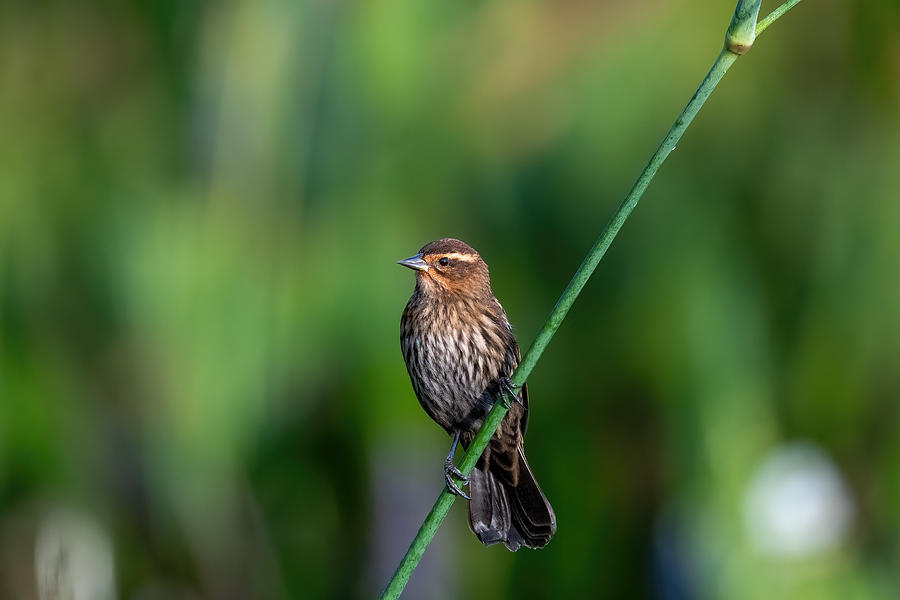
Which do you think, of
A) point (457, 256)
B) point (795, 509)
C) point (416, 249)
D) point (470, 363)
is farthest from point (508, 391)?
point (416, 249)

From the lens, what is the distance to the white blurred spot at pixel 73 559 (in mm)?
2301

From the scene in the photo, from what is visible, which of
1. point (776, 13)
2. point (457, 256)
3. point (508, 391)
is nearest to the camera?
point (776, 13)

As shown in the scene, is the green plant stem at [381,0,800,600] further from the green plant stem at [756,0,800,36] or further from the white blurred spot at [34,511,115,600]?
the white blurred spot at [34,511,115,600]

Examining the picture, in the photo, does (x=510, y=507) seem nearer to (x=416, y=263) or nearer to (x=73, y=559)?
(x=416, y=263)

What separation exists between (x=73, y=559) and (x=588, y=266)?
1.92 metres

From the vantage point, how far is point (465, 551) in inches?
166

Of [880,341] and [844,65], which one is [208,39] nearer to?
[844,65]

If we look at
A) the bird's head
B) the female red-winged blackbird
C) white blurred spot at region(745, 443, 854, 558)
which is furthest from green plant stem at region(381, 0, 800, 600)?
white blurred spot at region(745, 443, 854, 558)

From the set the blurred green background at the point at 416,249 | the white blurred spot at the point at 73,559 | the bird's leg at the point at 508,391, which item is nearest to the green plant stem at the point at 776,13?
the bird's leg at the point at 508,391

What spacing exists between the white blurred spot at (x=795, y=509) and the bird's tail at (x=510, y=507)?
592 mm

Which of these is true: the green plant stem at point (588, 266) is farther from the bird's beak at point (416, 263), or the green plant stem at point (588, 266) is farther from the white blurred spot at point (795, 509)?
the white blurred spot at point (795, 509)

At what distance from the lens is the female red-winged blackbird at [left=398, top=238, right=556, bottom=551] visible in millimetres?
3059

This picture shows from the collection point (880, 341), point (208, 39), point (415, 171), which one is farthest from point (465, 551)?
point (208, 39)

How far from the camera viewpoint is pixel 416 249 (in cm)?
393
